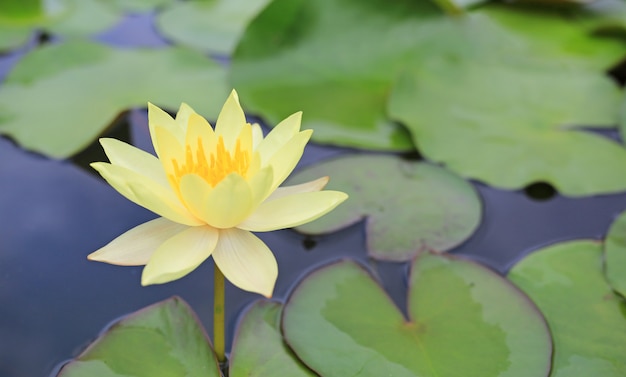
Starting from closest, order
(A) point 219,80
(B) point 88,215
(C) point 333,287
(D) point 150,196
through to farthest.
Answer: (D) point 150,196 → (C) point 333,287 → (B) point 88,215 → (A) point 219,80

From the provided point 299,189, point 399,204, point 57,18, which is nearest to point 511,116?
point 399,204

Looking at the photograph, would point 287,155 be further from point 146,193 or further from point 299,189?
point 146,193

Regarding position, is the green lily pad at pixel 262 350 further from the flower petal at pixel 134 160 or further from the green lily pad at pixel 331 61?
the green lily pad at pixel 331 61

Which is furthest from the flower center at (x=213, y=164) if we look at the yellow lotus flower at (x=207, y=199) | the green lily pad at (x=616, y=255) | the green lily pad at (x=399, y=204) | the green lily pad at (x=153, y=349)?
the green lily pad at (x=616, y=255)

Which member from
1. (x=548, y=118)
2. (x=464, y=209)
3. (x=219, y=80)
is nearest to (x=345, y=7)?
Answer: (x=219, y=80)

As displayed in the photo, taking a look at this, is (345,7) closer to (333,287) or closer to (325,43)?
(325,43)
